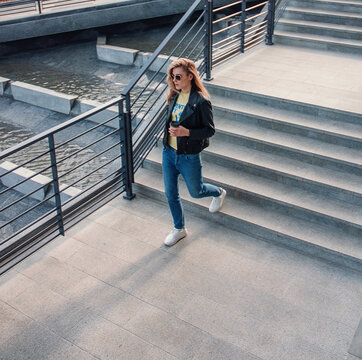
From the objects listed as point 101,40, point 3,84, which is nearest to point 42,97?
point 3,84

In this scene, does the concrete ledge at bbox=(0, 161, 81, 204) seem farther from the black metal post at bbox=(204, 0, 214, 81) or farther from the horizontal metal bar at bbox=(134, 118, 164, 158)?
the black metal post at bbox=(204, 0, 214, 81)

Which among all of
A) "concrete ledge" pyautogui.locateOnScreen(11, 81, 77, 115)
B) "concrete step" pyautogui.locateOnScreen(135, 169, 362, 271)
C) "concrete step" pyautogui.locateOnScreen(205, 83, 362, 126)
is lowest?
"concrete ledge" pyautogui.locateOnScreen(11, 81, 77, 115)

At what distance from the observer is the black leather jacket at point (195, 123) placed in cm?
438

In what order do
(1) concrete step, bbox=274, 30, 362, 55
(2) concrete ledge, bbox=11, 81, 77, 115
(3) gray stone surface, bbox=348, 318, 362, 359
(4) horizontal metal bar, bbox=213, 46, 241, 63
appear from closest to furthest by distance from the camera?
(3) gray stone surface, bbox=348, 318, 362, 359
(4) horizontal metal bar, bbox=213, 46, 241, 63
(1) concrete step, bbox=274, 30, 362, 55
(2) concrete ledge, bbox=11, 81, 77, 115

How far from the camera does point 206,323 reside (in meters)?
4.01

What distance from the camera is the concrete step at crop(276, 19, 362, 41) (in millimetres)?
8156

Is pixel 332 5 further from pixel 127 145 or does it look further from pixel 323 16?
pixel 127 145

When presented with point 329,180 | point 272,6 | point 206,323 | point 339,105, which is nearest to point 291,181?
point 329,180

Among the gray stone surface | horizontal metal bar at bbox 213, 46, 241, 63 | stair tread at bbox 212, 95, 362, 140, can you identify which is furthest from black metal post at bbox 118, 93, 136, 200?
the gray stone surface

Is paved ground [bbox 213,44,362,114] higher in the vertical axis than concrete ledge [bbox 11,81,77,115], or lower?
higher

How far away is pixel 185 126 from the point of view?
4477mm

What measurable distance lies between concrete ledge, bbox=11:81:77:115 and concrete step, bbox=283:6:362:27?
13.9 ft

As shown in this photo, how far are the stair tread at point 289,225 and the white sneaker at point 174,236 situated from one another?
0.49 m

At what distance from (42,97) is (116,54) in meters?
2.51
